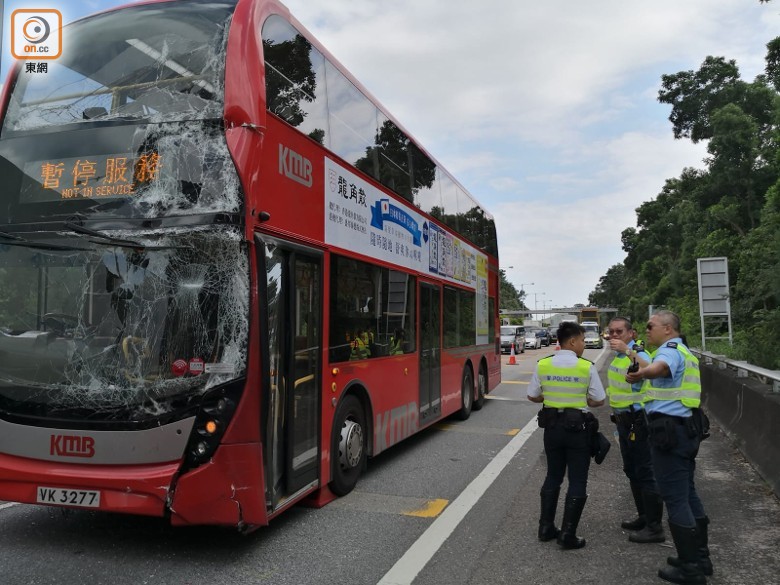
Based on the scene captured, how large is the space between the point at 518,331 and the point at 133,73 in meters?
37.3

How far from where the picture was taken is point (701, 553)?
14.0 ft

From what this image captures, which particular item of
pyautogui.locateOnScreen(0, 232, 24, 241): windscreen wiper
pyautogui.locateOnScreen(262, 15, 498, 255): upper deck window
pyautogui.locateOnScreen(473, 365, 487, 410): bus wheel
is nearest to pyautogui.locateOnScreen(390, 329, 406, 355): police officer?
pyautogui.locateOnScreen(262, 15, 498, 255): upper deck window

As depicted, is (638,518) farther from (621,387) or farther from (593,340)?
(593,340)

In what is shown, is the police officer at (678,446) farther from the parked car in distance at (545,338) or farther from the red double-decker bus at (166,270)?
the parked car in distance at (545,338)

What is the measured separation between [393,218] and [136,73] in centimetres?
358

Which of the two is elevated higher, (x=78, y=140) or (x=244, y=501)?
(x=78, y=140)

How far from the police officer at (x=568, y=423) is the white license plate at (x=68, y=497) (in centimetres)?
327

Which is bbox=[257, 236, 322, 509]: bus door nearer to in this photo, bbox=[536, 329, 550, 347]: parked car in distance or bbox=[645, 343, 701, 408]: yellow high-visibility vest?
bbox=[645, 343, 701, 408]: yellow high-visibility vest

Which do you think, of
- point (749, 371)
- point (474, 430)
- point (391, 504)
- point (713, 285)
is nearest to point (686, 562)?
point (391, 504)

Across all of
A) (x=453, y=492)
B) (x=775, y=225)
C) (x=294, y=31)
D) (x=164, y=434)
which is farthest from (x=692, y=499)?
(x=775, y=225)

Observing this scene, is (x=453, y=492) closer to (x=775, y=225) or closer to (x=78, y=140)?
(x=78, y=140)

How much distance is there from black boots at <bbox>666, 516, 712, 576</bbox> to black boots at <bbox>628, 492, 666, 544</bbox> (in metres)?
0.55

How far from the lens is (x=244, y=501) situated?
432 centimetres

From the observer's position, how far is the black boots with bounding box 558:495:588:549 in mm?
4770
